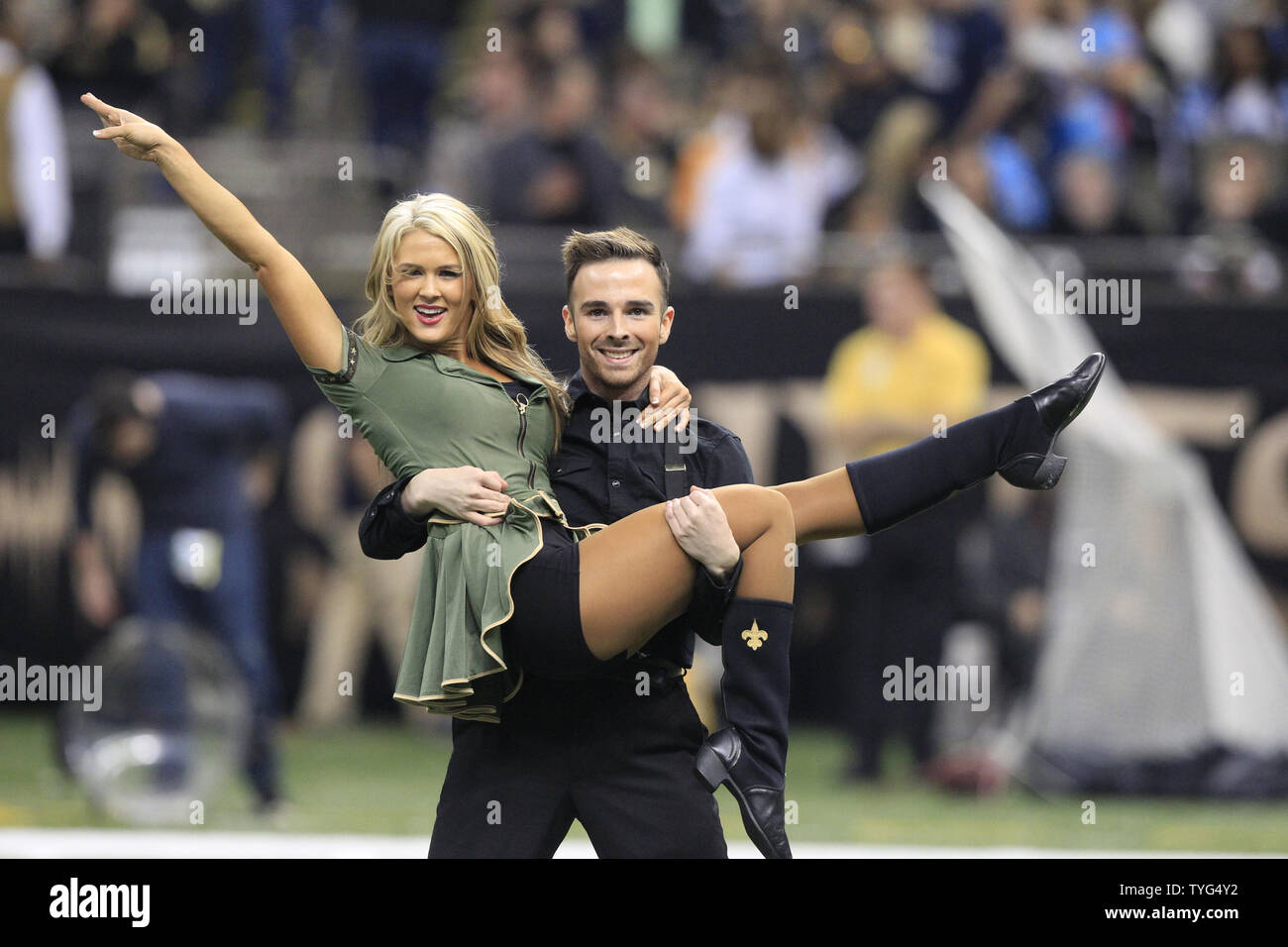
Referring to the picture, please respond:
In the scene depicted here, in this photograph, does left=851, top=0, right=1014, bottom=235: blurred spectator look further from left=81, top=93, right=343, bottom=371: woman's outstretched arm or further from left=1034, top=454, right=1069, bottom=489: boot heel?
left=81, top=93, right=343, bottom=371: woman's outstretched arm

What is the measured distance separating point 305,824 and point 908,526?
331cm

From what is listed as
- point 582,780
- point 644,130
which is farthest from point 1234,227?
point 582,780

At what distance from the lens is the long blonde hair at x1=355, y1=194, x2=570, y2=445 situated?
178 inches

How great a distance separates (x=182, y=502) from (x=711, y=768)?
5125 mm

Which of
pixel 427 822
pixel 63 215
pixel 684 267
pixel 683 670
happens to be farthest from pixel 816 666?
pixel 683 670

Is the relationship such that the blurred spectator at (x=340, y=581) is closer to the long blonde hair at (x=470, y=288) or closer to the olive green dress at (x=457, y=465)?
the long blonde hair at (x=470, y=288)

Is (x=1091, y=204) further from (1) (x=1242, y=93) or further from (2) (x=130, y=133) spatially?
(2) (x=130, y=133)

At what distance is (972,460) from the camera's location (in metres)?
4.55

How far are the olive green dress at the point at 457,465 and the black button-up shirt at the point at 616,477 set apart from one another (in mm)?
62

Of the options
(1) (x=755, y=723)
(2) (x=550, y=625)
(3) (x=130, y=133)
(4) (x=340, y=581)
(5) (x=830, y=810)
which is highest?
(3) (x=130, y=133)

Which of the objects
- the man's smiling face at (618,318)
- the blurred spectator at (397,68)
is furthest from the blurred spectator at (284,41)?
the man's smiling face at (618,318)

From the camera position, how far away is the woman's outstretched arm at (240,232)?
4.12m

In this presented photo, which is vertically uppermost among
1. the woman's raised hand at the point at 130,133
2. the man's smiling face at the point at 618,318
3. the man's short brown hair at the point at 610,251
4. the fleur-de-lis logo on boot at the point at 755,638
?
Result: the woman's raised hand at the point at 130,133

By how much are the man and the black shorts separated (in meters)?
0.12
